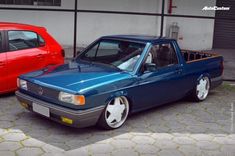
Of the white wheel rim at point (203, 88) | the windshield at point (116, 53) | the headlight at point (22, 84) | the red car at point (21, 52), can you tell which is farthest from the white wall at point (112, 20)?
the headlight at point (22, 84)

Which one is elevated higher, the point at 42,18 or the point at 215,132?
the point at 42,18

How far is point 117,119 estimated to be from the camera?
5.61m

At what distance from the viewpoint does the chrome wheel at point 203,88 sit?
7.31 meters

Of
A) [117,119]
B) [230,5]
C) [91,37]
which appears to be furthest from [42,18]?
[117,119]

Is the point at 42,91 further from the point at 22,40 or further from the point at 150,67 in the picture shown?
the point at 22,40

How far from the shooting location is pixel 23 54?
701cm

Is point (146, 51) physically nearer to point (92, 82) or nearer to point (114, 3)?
point (92, 82)

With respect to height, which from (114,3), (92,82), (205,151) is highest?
(114,3)

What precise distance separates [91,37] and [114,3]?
1.38 meters

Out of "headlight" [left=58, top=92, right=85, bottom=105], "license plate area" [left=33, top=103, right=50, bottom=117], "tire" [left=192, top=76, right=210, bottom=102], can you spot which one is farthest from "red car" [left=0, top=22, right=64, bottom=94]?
"tire" [left=192, top=76, right=210, bottom=102]

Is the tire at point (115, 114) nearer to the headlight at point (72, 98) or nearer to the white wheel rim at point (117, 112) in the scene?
the white wheel rim at point (117, 112)

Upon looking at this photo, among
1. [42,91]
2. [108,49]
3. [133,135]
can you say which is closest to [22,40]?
[108,49]

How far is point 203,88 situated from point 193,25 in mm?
6754

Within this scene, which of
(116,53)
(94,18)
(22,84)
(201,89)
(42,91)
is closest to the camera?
(42,91)
